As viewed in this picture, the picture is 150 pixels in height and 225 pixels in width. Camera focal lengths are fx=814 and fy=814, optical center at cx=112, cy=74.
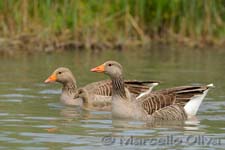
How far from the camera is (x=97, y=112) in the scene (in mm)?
13430

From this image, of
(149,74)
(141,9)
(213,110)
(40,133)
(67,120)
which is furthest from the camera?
(141,9)

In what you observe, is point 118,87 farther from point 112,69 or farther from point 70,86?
point 70,86

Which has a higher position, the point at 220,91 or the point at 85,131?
the point at 220,91

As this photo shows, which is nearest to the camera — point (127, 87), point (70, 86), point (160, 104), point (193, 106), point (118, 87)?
point (160, 104)

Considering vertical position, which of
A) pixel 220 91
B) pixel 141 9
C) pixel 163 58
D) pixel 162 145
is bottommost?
pixel 162 145

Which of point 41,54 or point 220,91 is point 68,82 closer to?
point 220,91

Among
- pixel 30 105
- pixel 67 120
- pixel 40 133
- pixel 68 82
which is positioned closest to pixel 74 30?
pixel 68 82

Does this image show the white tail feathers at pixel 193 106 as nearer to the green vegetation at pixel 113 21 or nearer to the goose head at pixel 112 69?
the goose head at pixel 112 69

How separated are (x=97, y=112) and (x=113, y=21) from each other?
8511 mm

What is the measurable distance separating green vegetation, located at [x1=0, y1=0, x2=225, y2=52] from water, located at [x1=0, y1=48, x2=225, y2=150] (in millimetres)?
630

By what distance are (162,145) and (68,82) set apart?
16.8 ft

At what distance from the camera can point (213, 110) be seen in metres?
13.2

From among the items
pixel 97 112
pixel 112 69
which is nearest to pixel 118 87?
Answer: pixel 112 69

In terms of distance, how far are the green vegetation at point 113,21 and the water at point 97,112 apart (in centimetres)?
63
